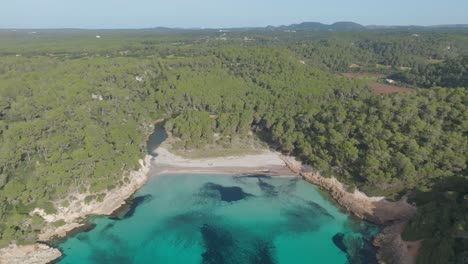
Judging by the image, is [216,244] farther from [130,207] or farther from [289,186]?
[289,186]

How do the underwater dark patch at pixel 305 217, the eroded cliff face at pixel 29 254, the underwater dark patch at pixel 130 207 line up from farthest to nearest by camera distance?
the underwater dark patch at pixel 130 207
the underwater dark patch at pixel 305 217
the eroded cliff face at pixel 29 254

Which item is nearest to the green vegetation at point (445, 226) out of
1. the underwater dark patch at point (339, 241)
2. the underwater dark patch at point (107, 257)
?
the underwater dark patch at point (339, 241)

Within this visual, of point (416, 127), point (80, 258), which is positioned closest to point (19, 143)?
point (80, 258)

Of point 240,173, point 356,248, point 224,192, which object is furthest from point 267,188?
point 356,248

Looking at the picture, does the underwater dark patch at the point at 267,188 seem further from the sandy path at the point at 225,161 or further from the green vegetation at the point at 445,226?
the green vegetation at the point at 445,226

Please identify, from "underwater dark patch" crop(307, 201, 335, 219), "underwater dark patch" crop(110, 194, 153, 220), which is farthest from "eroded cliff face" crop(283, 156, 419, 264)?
"underwater dark patch" crop(110, 194, 153, 220)
